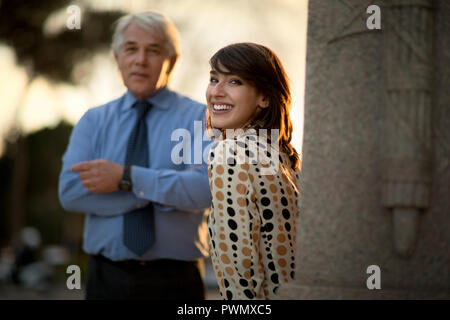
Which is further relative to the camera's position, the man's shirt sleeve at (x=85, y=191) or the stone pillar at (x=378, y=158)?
the man's shirt sleeve at (x=85, y=191)

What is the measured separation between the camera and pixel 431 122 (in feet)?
7.54

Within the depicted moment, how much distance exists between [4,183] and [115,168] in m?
33.1

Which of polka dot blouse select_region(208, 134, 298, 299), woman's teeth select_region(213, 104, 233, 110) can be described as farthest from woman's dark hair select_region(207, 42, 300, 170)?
polka dot blouse select_region(208, 134, 298, 299)

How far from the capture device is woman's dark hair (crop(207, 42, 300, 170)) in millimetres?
2861

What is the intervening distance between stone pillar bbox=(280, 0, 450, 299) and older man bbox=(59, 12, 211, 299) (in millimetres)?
1456

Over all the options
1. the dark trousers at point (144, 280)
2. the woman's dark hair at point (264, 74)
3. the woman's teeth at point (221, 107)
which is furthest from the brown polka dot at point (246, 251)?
the dark trousers at point (144, 280)

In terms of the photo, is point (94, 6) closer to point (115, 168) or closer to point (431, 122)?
point (115, 168)

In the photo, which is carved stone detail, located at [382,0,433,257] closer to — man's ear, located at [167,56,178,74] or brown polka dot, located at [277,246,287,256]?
brown polka dot, located at [277,246,287,256]

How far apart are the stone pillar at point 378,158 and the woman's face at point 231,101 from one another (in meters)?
0.48

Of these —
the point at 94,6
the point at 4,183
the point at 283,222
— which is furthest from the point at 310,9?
the point at 4,183

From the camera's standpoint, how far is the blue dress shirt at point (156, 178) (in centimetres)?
375

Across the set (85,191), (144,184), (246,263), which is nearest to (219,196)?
(246,263)

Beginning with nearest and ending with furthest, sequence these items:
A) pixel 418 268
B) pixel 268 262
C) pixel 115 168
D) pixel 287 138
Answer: pixel 418 268 < pixel 268 262 < pixel 287 138 < pixel 115 168

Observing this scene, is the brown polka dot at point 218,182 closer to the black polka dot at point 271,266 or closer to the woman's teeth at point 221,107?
the black polka dot at point 271,266
